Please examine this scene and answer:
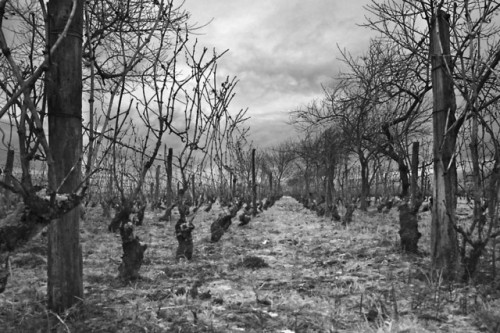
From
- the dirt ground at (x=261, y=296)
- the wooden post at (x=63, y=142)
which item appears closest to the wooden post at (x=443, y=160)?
the dirt ground at (x=261, y=296)

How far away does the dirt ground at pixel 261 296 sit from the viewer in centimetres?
266

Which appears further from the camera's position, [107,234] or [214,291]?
[107,234]

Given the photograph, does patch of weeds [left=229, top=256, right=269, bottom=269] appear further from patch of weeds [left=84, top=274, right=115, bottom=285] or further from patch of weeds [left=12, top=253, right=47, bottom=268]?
patch of weeds [left=12, top=253, right=47, bottom=268]

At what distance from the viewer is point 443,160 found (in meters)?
3.95

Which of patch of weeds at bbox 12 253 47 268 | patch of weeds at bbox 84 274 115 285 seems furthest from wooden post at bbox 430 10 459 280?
patch of weeds at bbox 12 253 47 268

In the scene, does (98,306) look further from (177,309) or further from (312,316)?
(312,316)

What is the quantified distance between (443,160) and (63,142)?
386 centimetres

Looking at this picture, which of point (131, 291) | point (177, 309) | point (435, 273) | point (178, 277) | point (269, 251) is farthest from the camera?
point (269, 251)

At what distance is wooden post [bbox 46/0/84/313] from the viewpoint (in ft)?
9.04

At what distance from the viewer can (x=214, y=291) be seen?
3.65 m

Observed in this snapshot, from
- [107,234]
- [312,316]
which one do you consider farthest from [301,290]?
[107,234]

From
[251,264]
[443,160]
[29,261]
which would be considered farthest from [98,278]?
[443,160]

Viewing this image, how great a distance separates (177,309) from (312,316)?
3.76ft

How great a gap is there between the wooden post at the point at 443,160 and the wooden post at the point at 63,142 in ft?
11.7
